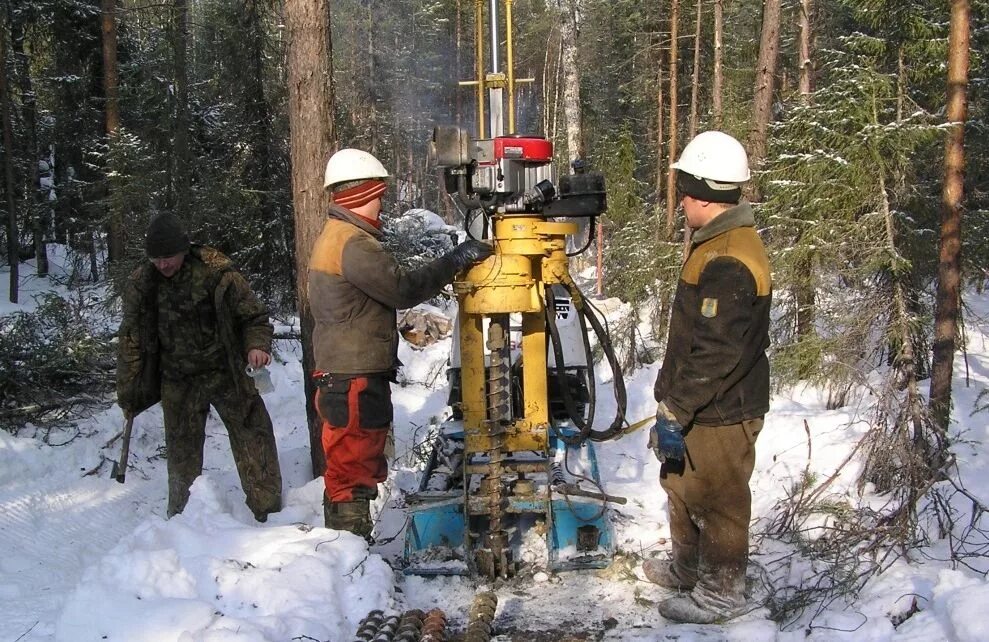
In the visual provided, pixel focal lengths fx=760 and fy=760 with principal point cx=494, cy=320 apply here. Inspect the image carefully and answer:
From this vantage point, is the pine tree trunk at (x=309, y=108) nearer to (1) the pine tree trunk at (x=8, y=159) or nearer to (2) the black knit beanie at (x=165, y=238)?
(2) the black knit beanie at (x=165, y=238)

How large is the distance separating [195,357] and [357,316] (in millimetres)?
1567

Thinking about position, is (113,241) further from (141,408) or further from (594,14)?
(594,14)

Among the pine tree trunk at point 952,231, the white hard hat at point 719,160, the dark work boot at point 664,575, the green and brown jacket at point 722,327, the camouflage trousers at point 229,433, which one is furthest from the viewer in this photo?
the pine tree trunk at point 952,231

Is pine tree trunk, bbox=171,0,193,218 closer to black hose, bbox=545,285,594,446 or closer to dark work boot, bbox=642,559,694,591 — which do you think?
black hose, bbox=545,285,594,446

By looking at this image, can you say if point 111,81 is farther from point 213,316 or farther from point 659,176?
point 659,176

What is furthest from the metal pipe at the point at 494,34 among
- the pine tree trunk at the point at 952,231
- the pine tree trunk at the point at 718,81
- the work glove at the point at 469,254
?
the pine tree trunk at the point at 718,81

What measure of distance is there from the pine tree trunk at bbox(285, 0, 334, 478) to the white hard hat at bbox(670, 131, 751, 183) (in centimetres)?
279

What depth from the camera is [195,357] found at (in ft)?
16.2

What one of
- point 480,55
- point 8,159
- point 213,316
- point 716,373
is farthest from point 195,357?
point 8,159

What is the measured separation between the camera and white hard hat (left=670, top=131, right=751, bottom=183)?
341cm

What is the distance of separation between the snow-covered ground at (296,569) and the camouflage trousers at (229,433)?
0.19 m

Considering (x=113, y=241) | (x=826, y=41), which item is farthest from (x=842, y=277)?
(x=826, y=41)

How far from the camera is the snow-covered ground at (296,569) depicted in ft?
9.91

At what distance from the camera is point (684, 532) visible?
12.3 ft
